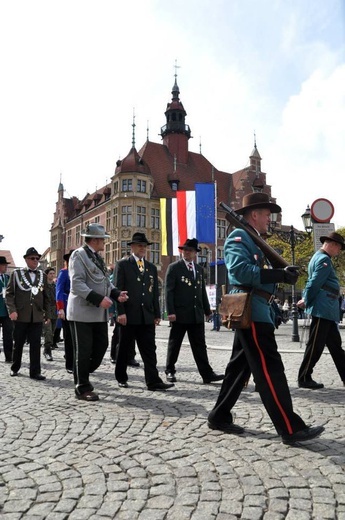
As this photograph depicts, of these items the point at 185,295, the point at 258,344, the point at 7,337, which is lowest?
the point at 7,337

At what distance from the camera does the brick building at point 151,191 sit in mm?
53781

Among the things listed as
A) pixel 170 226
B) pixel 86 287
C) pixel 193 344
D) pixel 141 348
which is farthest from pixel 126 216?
pixel 86 287

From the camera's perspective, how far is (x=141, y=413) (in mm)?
4629

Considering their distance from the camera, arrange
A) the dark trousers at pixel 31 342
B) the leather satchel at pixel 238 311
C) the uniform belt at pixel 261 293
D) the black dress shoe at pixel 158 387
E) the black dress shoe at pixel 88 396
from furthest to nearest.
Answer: the dark trousers at pixel 31 342 < the black dress shoe at pixel 158 387 < the black dress shoe at pixel 88 396 < the uniform belt at pixel 261 293 < the leather satchel at pixel 238 311

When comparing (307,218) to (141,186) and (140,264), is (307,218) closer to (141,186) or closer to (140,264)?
(140,264)

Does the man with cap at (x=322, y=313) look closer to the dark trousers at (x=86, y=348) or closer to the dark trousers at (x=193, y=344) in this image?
the dark trousers at (x=193, y=344)

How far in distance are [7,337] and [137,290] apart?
4457 mm

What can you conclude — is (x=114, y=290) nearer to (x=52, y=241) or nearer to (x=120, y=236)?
(x=120, y=236)

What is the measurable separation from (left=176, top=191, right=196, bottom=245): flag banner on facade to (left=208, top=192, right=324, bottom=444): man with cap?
62.6ft

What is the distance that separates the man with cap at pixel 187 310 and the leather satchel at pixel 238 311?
2.81m

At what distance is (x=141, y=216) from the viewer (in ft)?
178

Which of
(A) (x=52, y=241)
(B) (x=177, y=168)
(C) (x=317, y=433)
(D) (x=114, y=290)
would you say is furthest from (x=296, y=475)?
(A) (x=52, y=241)

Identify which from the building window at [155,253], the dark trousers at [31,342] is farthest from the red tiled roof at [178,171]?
the dark trousers at [31,342]

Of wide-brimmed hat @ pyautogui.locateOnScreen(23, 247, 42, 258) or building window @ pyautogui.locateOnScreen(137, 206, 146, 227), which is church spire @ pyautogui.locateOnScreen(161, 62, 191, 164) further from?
wide-brimmed hat @ pyautogui.locateOnScreen(23, 247, 42, 258)
